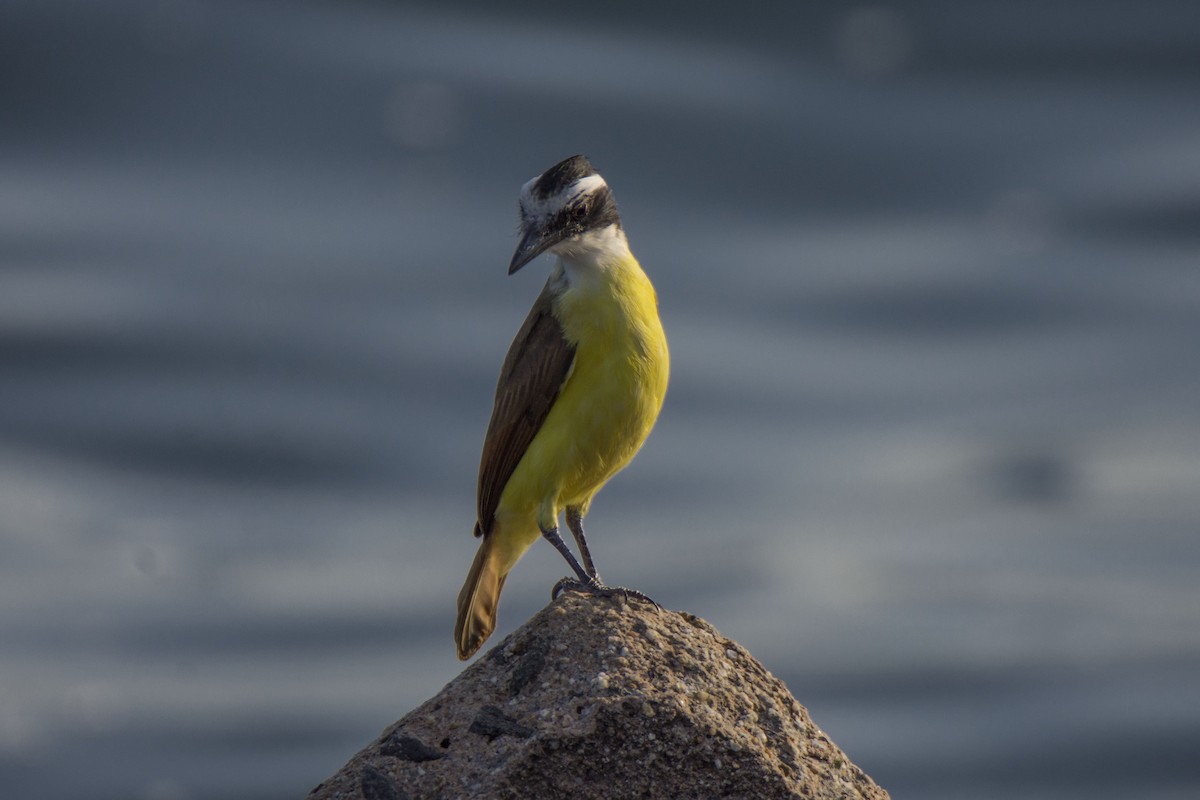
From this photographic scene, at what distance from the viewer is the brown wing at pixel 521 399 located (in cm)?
823

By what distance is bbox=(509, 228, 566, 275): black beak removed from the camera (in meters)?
8.29

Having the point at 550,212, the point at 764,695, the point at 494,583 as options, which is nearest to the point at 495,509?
the point at 494,583

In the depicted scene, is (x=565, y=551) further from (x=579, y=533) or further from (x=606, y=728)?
(x=606, y=728)

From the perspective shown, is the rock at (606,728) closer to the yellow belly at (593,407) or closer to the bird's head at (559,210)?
the yellow belly at (593,407)

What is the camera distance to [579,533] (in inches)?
342

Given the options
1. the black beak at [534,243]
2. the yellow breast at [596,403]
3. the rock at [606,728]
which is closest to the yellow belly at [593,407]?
the yellow breast at [596,403]

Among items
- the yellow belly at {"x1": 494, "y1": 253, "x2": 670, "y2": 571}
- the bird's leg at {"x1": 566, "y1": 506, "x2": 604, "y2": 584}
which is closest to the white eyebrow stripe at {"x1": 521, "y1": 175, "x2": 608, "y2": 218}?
the yellow belly at {"x1": 494, "y1": 253, "x2": 670, "y2": 571}

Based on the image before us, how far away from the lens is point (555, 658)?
6.52 m

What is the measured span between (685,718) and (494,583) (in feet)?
8.53

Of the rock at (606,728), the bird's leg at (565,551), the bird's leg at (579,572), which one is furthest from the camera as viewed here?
the bird's leg at (565,551)

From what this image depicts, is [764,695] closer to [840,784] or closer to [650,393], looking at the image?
[840,784]

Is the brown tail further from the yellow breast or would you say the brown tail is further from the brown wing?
the yellow breast

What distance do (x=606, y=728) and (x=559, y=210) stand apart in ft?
11.0

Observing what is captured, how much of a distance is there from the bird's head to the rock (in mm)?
2298
